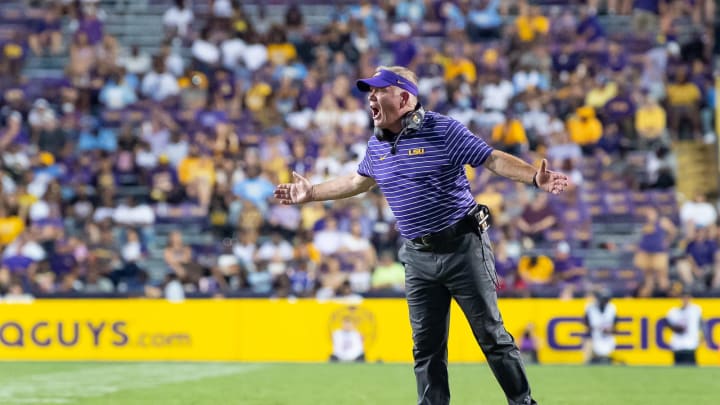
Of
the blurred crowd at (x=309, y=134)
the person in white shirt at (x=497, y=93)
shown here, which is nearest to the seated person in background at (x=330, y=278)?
the blurred crowd at (x=309, y=134)

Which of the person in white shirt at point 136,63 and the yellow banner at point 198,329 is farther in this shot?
the person in white shirt at point 136,63

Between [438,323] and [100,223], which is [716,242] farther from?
[438,323]

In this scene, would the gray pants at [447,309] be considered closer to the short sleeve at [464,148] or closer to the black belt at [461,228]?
the black belt at [461,228]

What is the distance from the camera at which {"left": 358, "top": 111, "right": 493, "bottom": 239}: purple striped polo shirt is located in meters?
7.21

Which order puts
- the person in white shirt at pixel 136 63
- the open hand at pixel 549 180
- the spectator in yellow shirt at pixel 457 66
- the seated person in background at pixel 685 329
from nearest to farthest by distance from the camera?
the open hand at pixel 549 180
the seated person in background at pixel 685 329
the spectator in yellow shirt at pixel 457 66
the person in white shirt at pixel 136 63

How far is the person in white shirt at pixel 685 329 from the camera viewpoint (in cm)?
1539

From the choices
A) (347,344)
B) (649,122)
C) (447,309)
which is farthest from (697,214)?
(447,309)

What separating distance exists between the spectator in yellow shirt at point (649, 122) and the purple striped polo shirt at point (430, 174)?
538 inches

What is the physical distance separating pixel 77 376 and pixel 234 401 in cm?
347

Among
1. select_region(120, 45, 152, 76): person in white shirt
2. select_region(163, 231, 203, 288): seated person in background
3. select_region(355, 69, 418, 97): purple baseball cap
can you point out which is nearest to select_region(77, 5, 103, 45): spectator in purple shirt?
select_region(120, 45, 152, 76): person in white shirt

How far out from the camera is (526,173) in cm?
691

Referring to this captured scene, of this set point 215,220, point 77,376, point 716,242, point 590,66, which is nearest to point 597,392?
point 77,376

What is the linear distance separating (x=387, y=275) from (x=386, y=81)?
10225 millimetres

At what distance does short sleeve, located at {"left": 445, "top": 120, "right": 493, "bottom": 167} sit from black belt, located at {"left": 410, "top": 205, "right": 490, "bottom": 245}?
35cm
